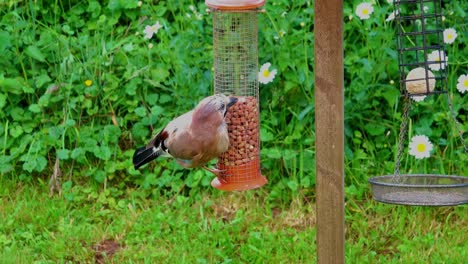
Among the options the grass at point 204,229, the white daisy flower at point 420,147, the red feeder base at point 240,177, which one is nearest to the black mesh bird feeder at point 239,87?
the red feeder base at point 240,177

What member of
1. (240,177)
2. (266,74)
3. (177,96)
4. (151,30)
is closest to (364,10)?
(266,74)

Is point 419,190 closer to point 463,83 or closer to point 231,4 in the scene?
point 231,4

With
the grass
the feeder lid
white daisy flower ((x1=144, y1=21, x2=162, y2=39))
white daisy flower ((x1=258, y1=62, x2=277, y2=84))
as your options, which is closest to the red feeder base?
the grass

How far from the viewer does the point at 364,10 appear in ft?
17.8

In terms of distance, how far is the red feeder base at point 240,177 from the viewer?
4.34 meters

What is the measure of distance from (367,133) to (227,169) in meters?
1.34

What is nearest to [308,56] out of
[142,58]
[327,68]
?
[142,58]

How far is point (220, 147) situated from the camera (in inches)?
165

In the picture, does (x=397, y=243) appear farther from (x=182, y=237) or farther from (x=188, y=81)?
(x=188, y=81)

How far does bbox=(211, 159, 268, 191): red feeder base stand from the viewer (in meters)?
4.34

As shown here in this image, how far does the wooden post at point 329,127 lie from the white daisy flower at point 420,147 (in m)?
1.46

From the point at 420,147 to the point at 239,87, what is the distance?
1132 mm

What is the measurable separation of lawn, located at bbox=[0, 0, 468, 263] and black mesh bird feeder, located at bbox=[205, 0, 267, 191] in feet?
1.90

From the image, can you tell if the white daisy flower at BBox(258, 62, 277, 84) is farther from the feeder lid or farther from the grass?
the feeder lid
